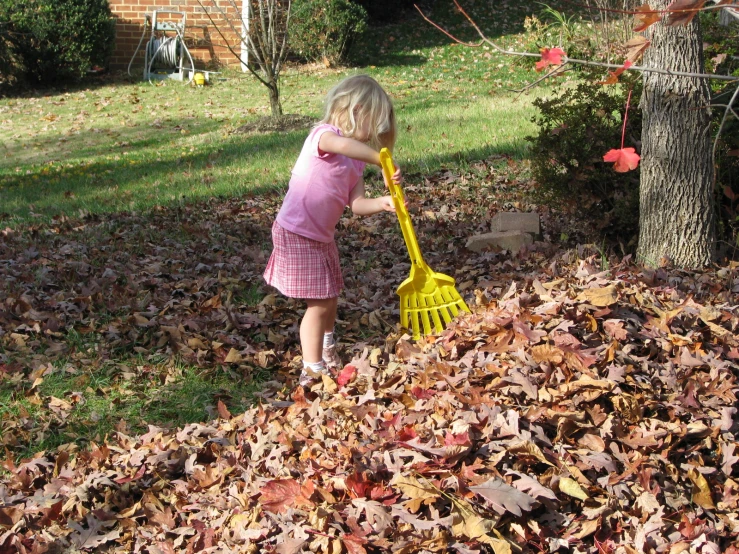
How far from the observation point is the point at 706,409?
2.88m

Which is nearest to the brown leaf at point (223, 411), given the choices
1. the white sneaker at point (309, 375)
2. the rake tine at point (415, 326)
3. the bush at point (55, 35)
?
the white sneaker at point (309, 375)

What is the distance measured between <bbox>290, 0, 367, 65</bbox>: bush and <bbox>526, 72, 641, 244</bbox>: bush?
1253 cm

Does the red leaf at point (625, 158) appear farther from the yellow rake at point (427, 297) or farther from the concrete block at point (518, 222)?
the concrete block at point (518, 222)

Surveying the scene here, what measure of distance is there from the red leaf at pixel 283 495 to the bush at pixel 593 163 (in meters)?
2.89

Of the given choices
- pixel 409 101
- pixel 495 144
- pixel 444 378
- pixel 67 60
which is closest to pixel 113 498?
pixel 444 378

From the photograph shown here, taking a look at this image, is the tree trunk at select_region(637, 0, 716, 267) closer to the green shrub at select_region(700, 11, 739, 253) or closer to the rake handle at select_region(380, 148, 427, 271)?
the green shrub at select_region(700, 11, 739, 253)

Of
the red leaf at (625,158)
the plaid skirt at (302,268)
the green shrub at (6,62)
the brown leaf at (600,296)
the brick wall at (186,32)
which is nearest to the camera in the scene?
the red leaf at (625,158)

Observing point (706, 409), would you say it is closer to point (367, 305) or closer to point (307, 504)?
point (307, 504)

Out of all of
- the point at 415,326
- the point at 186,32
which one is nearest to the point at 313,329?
the point at 415,326

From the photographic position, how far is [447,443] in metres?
2.63

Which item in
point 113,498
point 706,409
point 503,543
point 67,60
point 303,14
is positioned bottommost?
point 113,498

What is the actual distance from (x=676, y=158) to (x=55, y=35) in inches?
574

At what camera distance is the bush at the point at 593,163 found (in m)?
4.69

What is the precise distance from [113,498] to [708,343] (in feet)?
7.91
